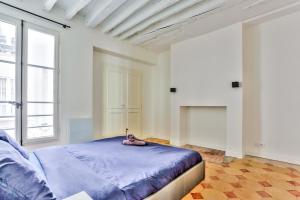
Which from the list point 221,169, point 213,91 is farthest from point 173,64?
point 221,169

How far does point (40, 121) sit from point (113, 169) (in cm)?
238

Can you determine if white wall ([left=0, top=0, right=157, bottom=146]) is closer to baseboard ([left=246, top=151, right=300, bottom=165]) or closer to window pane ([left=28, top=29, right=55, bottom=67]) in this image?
window pane ([left=28, top=29, right=55, bottom=67])

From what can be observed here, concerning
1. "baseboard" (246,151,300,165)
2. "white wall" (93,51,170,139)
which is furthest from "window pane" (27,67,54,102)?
"baseboard" (246,151,300,165)

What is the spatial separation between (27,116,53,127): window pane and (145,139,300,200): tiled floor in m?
2.74

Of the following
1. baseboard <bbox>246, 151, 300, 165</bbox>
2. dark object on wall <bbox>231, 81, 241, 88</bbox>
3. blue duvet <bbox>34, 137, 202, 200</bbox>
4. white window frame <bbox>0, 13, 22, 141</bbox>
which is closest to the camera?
blue duvet <bbox>34, 137, 202, 200</bbox>

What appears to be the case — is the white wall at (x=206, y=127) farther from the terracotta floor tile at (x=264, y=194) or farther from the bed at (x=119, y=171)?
the bed at (x=119, y=171)

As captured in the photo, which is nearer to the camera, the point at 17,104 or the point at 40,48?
the point at 17,104

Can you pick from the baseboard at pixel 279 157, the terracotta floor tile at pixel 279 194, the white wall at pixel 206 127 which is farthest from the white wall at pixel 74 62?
the baseboard at pixel 279 157

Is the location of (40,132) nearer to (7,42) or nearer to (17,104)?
(17,104)

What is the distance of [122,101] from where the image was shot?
16.5 ft

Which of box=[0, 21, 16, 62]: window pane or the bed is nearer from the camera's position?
the bed

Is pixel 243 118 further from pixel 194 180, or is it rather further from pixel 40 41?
pixel 40 41

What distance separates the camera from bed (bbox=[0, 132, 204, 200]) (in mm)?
1190

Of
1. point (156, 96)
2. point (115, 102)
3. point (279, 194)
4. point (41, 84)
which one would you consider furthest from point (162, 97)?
point (279, 194)
